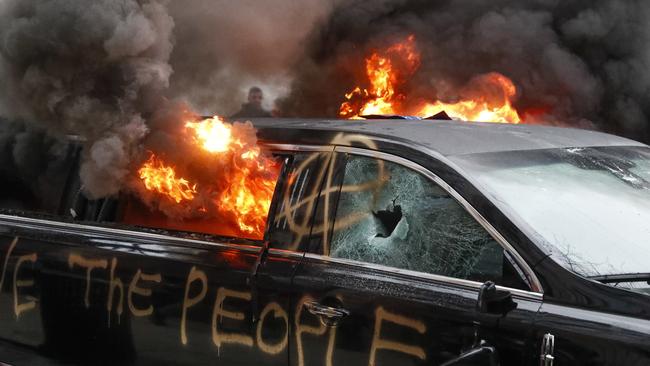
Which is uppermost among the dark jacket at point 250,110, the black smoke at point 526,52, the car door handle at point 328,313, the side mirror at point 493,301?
the black smoke at point 526,52

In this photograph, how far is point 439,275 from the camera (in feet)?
9.68

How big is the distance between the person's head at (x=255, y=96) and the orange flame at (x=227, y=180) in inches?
118

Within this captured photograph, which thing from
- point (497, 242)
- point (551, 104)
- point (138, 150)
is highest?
point (551, 104)

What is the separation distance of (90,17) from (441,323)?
2.39 meters

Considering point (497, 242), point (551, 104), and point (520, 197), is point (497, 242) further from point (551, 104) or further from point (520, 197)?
point (551, 104)

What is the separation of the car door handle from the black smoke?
472 cm

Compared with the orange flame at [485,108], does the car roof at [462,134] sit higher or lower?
lower

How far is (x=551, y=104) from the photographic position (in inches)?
344

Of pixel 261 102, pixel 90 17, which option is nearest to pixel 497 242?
pixel 90 17

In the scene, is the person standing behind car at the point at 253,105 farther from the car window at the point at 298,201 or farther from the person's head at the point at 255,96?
the car window at the point at 298,201

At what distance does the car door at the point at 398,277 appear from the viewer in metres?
2.76

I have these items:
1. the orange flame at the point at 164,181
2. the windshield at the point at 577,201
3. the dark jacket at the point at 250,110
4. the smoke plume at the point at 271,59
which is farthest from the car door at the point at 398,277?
the dark jacket at the point at 250,110

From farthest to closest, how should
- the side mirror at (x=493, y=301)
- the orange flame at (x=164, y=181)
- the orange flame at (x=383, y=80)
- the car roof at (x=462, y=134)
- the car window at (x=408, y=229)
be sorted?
the orange flame at (x=383, y=80) → the orange flame at (x=164, y=181) → the car roof at (x=462, y=134) → the car window at (x=408, y=229) → the side mirror at (x=493, y=301)

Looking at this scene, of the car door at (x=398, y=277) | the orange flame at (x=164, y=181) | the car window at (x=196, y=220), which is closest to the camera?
the car door at (x=398, y=277)
